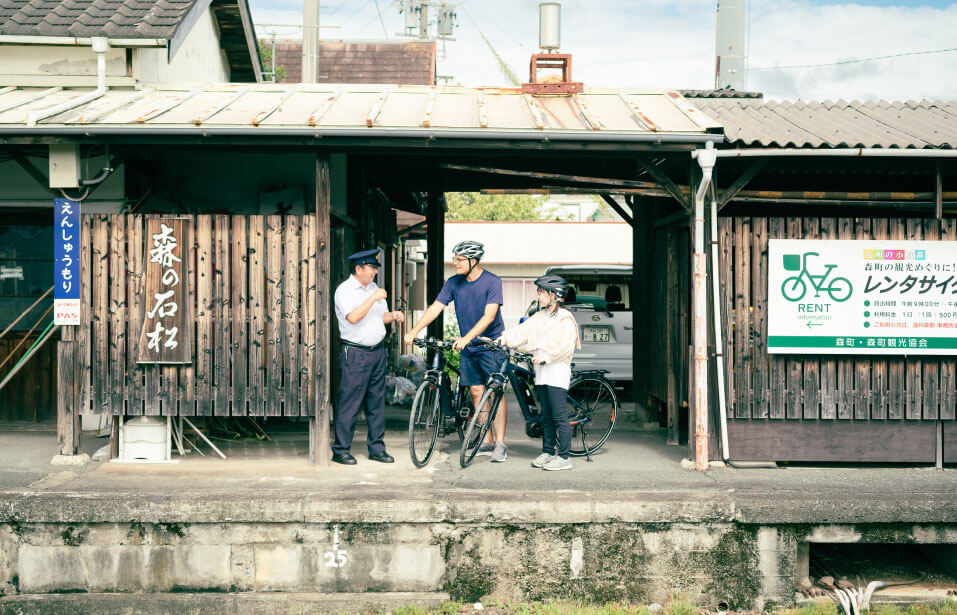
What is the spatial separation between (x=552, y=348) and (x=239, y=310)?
2.74 meters

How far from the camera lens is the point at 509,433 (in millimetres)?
9344

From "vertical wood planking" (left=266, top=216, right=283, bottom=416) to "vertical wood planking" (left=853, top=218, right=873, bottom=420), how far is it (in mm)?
5115

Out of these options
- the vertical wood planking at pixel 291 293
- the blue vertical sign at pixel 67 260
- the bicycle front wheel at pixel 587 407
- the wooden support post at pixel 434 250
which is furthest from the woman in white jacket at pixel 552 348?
the wooden support post at pixel 434 250

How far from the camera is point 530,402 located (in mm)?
7902

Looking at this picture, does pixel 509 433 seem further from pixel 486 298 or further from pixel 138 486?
pixel 138 486

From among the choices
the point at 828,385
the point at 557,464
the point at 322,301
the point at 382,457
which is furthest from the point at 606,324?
the point at 322,301

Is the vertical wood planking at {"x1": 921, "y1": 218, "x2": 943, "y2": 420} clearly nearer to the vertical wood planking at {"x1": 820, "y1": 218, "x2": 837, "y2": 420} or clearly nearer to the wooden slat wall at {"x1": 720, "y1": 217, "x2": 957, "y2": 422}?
the wooden slat wall at {"x1": 720, "y1": 217, "x2": 957, "y2": 422}

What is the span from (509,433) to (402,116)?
3.91m

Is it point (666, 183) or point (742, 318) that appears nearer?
point (666, 183)

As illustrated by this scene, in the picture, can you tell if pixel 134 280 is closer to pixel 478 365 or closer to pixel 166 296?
pixel 166 296

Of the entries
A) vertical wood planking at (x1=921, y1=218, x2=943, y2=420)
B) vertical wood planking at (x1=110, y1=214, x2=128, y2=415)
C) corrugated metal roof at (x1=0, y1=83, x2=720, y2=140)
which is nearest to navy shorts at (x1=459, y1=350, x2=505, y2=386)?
corrugated metal roof at (x1=0, y1=83, x2=720, y2=140)

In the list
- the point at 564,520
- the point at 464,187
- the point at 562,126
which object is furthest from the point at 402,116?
the point at 564,520

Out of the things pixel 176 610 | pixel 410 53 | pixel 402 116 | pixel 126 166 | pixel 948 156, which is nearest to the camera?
pixel 176 610

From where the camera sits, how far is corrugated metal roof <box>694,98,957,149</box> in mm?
6922
